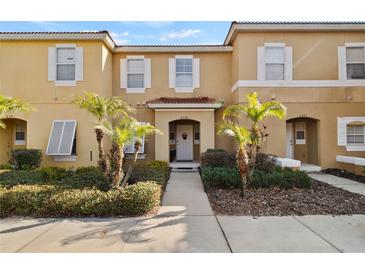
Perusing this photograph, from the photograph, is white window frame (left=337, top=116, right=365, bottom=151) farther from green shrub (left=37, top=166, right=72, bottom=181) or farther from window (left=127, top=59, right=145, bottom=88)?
green shrub (left=37, top=166, right=72, bottom=181)

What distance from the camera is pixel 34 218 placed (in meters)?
6.13

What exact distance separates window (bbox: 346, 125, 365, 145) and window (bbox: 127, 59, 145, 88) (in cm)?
1109

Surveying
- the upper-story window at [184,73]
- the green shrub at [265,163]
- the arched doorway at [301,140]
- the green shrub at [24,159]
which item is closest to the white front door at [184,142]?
the upper-story window at [184,73]

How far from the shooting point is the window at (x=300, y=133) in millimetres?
14367

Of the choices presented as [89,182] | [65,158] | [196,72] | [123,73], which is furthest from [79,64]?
[89,182]

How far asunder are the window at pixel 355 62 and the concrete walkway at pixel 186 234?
9.63 metres

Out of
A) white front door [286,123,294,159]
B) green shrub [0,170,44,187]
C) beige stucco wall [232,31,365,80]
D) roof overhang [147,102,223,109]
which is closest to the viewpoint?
green shrub [0,170,44,187]

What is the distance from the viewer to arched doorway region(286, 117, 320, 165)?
1392 centimetres

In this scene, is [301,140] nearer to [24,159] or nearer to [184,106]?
[184,106]

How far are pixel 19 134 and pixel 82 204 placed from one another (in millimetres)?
10395

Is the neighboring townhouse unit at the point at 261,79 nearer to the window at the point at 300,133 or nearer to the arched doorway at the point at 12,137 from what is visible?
the window at the point at 300,133

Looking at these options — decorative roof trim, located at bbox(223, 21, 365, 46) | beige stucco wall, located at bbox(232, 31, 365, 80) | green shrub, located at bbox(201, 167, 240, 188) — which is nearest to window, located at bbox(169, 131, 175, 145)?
beige stucco wall, located at bbox(232, 31, 365, 80)

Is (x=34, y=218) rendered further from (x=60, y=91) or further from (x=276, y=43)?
(x=276, y=43)

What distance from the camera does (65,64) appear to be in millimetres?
12914
